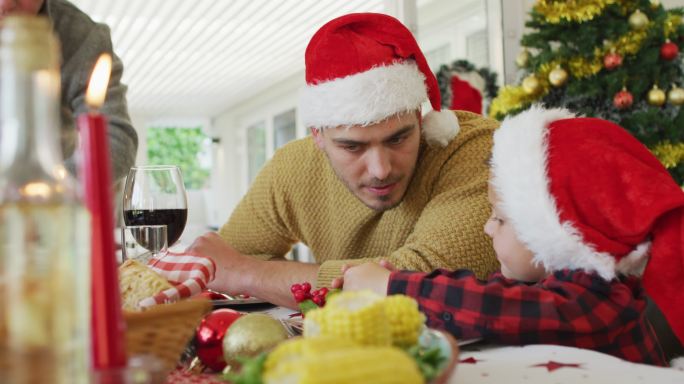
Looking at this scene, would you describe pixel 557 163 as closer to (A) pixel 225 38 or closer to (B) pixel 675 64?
(B) pixel 675 64

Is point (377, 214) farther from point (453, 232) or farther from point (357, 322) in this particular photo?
point (357, 322)

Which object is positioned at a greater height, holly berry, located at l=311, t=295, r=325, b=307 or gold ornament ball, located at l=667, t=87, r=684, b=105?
gold ornament ball, located at l=667, t=87, r=684, b=105

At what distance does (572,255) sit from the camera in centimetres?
88

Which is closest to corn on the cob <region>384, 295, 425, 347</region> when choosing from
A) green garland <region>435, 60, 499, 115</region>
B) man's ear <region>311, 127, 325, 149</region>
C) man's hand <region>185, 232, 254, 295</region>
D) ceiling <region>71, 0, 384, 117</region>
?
man's hand <region>185, 232, 254, 295</region>

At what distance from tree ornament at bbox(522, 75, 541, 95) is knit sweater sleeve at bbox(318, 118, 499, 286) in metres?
1.66

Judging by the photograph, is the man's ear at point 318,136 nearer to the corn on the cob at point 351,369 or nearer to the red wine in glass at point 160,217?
the red wine in glass at point 160,217

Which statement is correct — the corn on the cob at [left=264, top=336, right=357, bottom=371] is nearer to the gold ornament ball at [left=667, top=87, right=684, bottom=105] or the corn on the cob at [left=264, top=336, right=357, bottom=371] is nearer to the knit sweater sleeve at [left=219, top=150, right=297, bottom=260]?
the knit sweater sleeve at [left=219, top=150, right=297, bottom=260]

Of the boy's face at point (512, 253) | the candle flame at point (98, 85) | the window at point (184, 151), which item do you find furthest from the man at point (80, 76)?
the window at point (184, 151)

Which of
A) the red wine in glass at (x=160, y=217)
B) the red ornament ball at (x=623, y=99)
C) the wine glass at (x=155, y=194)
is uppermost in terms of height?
→ the red ornament ball at (x=623, y=99)

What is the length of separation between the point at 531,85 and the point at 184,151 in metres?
14.1

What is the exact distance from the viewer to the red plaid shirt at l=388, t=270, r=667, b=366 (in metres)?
0.79

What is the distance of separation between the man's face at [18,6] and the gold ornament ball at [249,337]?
1149 mm

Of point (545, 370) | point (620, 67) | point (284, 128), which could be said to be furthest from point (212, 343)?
point (284, 128)

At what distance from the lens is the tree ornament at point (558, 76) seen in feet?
9.68
